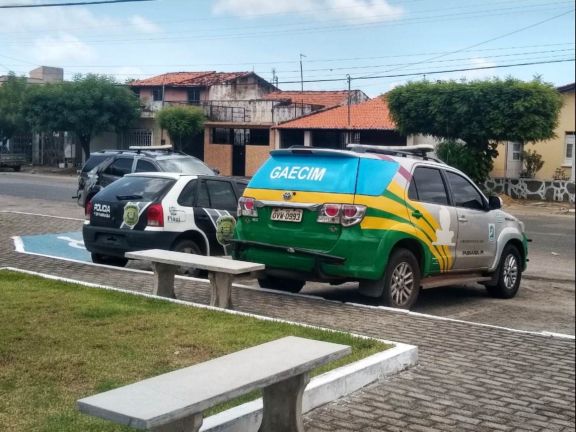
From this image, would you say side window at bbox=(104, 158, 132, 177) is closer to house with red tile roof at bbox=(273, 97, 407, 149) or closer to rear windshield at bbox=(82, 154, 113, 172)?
rear windshield at bbox=(82, 154, 113, 172)

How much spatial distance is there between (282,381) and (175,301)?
10.8 ft

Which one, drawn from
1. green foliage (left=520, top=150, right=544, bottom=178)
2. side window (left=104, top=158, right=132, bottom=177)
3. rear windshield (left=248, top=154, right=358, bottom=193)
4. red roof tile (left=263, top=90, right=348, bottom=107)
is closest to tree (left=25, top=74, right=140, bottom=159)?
red roof tile (left=263, top=90, right=348, bottom=107)

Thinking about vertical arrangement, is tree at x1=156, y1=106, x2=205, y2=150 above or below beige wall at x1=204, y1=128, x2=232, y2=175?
above

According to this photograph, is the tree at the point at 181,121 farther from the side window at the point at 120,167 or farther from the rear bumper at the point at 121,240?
the side window at the point at 120,167

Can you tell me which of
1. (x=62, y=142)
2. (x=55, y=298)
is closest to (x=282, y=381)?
(x=55, y=298)

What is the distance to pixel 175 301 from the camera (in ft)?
24.4

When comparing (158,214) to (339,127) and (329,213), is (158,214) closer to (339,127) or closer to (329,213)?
(329,213)

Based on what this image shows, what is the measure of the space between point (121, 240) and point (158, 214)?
0.55m

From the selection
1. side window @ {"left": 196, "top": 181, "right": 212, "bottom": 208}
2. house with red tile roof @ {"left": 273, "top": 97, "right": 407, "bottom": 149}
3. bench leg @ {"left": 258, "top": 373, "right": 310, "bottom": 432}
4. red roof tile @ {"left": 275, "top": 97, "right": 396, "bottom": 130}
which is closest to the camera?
bench leg @ {"left": 258, "top": 373, "right": 310, "bottom": 432}

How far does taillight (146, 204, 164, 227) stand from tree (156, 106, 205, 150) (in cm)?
282

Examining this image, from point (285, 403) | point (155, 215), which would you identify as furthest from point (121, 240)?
point (285, 403)

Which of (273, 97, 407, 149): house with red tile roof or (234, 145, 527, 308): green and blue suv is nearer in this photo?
(273, 97, 407, 149): house with red tile roof

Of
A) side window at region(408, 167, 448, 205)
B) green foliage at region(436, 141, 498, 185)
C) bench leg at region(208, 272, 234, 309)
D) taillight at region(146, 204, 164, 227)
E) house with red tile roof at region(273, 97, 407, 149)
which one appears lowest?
bench leg at region(208, 272, 234, 309)

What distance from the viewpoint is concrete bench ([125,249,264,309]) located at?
24.2ft
